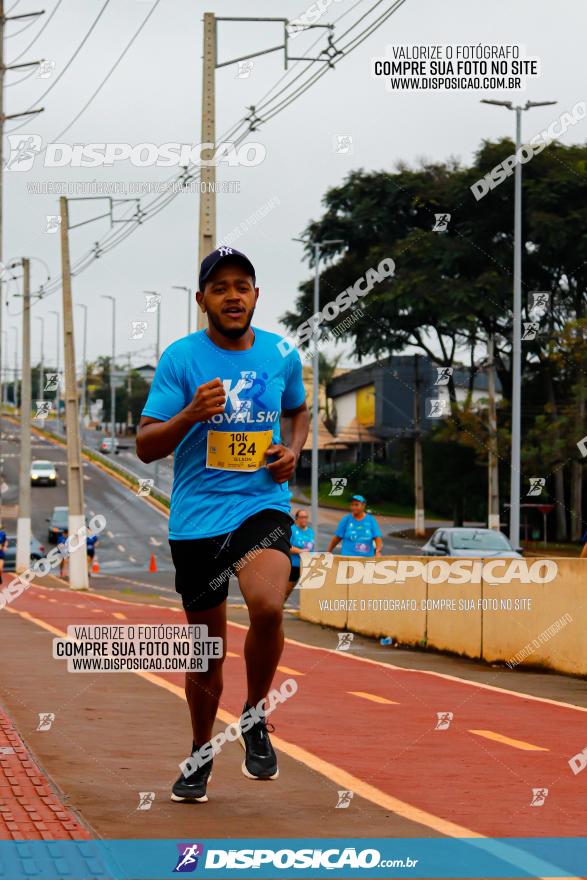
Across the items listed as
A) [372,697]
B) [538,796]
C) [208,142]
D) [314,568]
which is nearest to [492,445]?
[208,142]

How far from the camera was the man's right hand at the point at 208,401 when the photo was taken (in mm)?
5879

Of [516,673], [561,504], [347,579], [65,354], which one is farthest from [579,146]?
[516,673]

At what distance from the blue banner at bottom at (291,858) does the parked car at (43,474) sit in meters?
80.8

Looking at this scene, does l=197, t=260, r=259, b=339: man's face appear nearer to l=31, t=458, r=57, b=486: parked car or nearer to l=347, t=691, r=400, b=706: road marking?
l=347, t=691, r=400, b=706: road marking

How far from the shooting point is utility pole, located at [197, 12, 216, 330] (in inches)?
895

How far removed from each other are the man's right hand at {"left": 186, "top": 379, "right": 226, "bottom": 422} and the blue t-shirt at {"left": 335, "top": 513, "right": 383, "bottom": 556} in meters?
13.9

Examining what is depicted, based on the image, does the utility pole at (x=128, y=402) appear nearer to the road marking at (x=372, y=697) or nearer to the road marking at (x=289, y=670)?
the road marking at (x=289, y=670)

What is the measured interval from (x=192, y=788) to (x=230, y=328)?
1.76m

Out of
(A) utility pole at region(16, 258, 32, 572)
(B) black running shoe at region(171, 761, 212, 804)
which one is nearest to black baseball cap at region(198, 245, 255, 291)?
(B) black running shoe at region(171, 761, 212, 804)

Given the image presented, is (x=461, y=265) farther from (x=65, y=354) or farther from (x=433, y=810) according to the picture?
(x=433, y=810)

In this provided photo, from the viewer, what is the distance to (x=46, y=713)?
9.49m

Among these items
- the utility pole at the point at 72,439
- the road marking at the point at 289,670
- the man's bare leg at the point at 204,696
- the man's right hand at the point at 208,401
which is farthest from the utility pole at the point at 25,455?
the man's right hand at the point at 208,401

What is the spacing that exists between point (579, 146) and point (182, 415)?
2104 inches

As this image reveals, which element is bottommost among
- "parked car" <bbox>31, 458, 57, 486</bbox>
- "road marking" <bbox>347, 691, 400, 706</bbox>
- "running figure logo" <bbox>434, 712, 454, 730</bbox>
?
"parked car" <bbox>31, 458, 57, 486</bbox>
